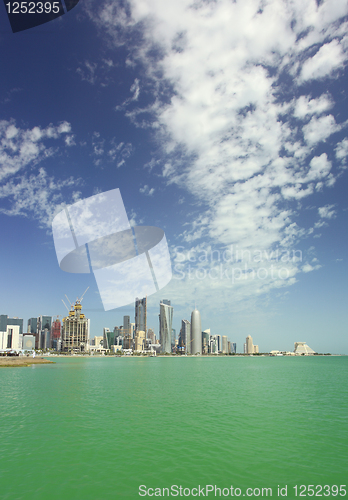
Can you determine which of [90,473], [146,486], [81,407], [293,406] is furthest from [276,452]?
[81,407]

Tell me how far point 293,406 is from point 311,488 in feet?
80.1

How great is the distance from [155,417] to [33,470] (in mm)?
15676

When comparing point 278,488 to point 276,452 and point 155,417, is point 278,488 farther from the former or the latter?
point 155,417

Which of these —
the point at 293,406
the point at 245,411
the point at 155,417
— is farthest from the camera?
the point at 293,406

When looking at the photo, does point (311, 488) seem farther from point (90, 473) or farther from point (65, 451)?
point (65, 451)

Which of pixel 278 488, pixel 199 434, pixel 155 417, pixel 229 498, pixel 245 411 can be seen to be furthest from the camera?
pixel 245 411

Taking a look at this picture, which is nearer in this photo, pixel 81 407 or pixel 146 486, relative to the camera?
pixel 146 486

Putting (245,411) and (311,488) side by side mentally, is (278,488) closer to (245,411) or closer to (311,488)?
(311,488)

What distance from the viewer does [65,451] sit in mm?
22016

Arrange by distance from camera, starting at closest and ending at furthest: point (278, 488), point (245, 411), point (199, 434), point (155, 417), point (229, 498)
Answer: point (229, 498), point (278, 488), point (199, 434), point (155, 417), point (245, 411)

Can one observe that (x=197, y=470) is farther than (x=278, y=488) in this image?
Yes

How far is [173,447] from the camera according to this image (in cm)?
2280

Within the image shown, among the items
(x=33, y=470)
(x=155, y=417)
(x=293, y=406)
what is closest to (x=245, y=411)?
(x=293, y=406)

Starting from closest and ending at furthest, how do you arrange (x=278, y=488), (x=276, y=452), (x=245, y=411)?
(x=278, y=488) < (x=276, y=452) < (x=245, y=411)
